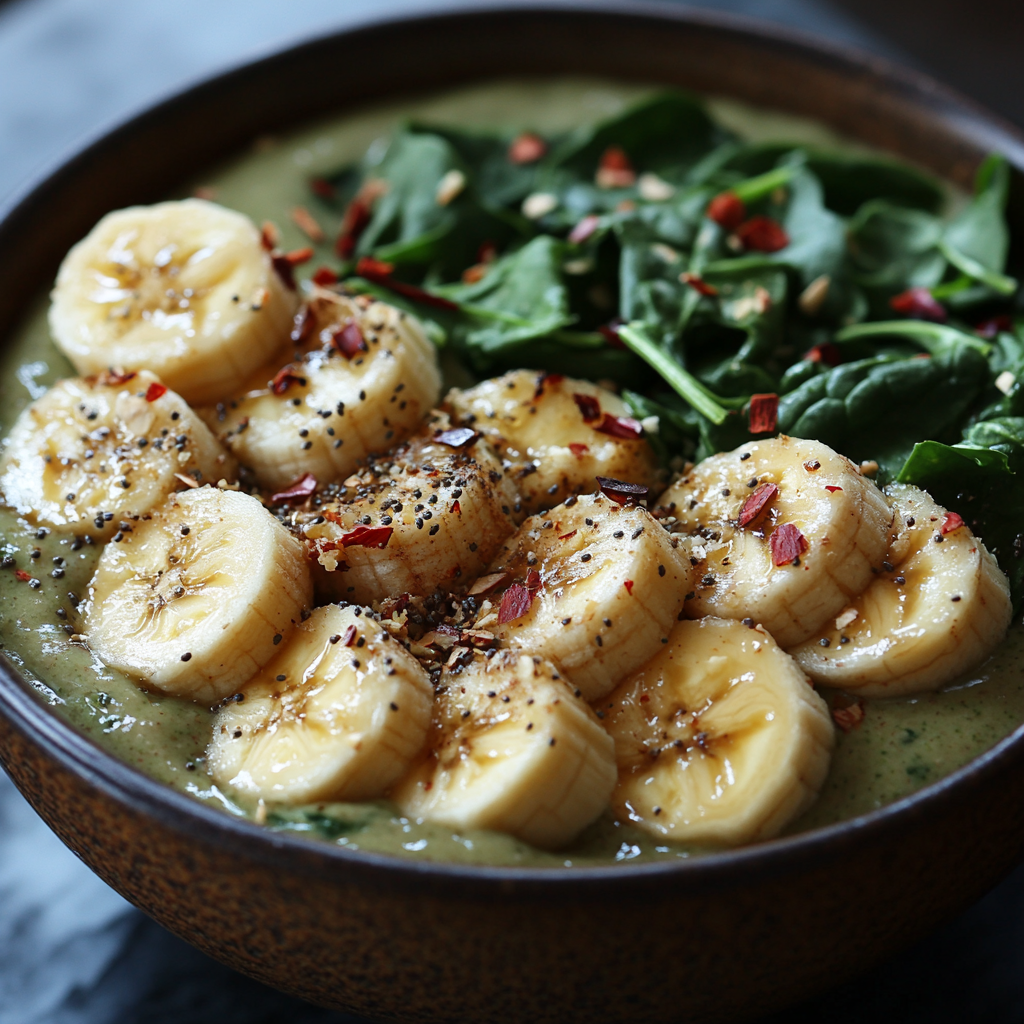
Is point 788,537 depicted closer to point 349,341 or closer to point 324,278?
point 349,341

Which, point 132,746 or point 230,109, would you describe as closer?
point 132,746

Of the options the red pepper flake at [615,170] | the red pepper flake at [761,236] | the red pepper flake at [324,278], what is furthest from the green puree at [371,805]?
the red pepper flake at [615,170]

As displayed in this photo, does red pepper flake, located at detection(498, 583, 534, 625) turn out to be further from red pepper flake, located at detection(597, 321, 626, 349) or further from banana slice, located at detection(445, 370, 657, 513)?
red pepper flake, located at detection(597, 321, 626, 349)

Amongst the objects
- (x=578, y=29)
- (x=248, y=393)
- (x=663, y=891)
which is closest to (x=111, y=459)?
(x=248, y=393)

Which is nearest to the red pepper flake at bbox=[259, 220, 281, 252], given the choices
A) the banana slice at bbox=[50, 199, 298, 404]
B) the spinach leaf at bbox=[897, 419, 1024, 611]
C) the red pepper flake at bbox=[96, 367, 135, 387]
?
the banana slice at bbox=[50, 199, 298, 404]

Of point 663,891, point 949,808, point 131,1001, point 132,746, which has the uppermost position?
point 132,746

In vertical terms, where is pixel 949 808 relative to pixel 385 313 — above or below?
below

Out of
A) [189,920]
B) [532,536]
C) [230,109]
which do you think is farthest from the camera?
[230,109]

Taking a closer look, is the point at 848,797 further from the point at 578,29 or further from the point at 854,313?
the point at 578,29
